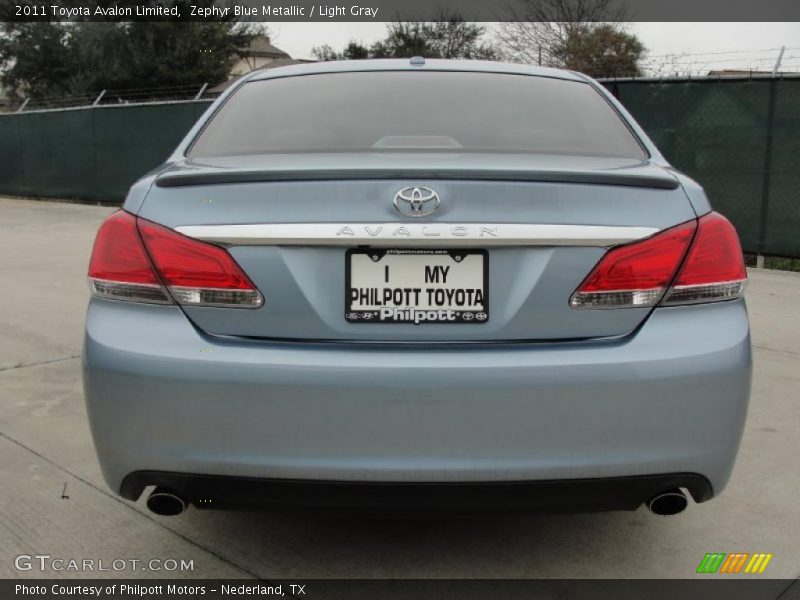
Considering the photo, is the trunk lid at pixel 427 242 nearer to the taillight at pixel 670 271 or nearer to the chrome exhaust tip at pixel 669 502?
the taillight at pixel 670 271

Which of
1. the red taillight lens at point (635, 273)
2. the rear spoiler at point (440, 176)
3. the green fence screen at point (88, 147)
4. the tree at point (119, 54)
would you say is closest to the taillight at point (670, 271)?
the red taillight lens at point (635, 273)

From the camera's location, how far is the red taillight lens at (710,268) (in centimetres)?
209

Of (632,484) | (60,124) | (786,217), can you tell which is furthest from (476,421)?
(60,124)

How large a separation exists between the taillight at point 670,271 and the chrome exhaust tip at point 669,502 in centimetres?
48

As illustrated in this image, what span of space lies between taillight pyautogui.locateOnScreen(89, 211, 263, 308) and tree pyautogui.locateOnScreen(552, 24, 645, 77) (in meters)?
28.9

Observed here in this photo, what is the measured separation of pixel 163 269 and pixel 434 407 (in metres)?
0.75

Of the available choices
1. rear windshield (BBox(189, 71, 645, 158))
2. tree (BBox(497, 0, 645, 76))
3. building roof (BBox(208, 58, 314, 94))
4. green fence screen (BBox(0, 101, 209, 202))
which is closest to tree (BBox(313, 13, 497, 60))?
building roof (BBox(208, 58, 314, 94))

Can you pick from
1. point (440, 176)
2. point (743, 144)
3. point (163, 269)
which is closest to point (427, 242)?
point (440, 176)

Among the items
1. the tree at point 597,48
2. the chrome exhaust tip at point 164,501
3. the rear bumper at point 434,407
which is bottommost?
the chrome exhaust tip at point 164,501

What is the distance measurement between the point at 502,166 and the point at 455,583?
3.92 ft

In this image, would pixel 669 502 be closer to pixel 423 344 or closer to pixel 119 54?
pixel 423 344

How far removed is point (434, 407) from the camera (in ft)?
6.41

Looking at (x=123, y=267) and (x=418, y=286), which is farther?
(x=123, y=267)

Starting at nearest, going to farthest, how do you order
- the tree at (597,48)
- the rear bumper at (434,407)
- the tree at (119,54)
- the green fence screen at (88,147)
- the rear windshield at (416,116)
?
the rear bumper at (434,407)
the rear windshield at (416,116)
the green fence screen at (88,147)
the tree at (597,48)
the tree at (119,54)
